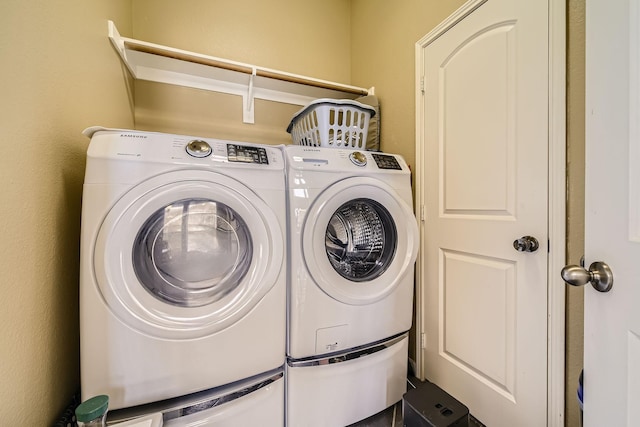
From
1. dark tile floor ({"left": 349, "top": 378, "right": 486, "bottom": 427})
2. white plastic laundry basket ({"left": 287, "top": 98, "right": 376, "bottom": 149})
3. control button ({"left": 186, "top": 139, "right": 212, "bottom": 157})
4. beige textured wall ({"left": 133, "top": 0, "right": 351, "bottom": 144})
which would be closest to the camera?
control button ({"left": 186, "top": 139, "right": 212, "bottom": 157})

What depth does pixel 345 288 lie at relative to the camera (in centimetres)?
102

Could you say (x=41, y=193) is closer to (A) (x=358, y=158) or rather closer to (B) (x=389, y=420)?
(A) (x=358, y=158)

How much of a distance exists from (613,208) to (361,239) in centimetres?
87

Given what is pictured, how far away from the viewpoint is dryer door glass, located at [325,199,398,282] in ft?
3.91

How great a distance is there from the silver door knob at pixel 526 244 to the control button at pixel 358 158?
0.63m

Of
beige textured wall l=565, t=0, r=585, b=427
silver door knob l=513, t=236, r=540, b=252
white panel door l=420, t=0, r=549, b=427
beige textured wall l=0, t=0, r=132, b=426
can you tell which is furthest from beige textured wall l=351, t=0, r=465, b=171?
beige textured wall l=0, t=0, r=132, b=426

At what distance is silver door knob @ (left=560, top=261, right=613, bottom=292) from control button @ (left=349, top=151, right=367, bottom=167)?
0.73m

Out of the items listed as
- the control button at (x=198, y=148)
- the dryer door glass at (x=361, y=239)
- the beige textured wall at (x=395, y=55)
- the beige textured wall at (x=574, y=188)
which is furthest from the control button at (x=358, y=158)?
the beige textured wall at (x=574, y=188)

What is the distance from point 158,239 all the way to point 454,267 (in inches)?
48.2

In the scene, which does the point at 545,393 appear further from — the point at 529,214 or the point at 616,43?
the point at 616,43

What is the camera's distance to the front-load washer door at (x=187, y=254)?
74 centimetres

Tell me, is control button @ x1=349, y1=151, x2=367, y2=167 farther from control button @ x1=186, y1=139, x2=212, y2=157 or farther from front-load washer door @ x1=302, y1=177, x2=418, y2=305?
control button @ x1=186, y1=139, x2=212, y2=157

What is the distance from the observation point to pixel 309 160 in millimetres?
1012

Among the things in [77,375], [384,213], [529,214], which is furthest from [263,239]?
[529,214]
